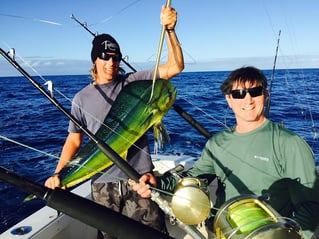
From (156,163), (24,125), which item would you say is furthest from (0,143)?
(156,163)

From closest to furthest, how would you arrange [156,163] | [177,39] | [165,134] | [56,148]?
[177,39]
[165,134]
[156,163]
[56,148]

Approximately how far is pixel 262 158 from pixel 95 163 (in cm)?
127

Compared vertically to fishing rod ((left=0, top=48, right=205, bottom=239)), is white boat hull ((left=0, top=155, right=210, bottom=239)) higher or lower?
lower

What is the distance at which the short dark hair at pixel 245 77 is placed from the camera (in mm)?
1907

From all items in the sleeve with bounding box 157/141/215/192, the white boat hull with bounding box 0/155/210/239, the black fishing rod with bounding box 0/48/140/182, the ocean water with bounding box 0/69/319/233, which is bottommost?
the ocean water with bounding box 0/69/319/233

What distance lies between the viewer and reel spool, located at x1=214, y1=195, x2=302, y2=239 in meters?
1.12

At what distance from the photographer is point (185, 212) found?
4.75 ft

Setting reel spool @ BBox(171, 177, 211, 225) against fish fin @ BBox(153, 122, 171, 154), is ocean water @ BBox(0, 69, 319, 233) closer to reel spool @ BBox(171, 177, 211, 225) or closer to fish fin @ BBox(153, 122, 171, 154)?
fish fin @ BBox(153, 122, 171, 154)

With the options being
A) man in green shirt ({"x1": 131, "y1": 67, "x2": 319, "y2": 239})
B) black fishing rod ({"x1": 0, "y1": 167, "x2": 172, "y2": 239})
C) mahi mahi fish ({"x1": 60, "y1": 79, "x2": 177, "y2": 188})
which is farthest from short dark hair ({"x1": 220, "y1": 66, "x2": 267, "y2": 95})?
black fishing rod ({"x1": 0, "y1": 167, "x2": 172, "y2": 239})

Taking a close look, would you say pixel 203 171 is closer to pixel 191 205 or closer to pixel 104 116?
pixel 191 205

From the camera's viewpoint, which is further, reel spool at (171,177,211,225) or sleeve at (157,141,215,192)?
sleeve at (157,141,215,192)

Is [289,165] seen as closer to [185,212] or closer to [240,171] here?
[240,171]

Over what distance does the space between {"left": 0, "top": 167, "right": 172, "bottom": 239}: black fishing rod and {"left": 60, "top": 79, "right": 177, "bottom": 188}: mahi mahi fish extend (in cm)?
90

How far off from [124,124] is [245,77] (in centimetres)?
113
